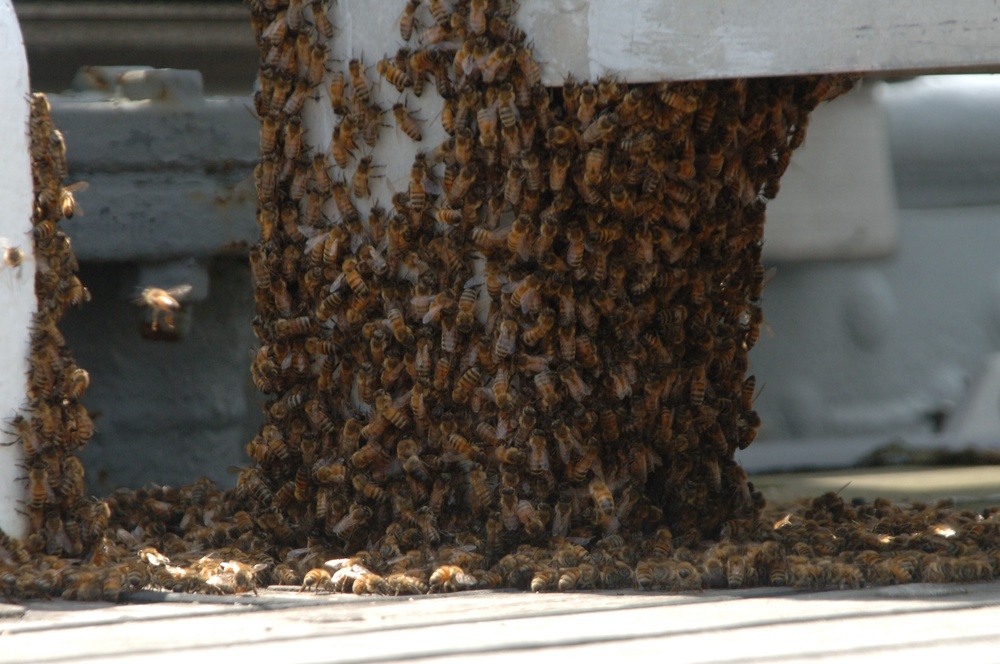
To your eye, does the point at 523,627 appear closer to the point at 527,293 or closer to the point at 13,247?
the point at 527,293

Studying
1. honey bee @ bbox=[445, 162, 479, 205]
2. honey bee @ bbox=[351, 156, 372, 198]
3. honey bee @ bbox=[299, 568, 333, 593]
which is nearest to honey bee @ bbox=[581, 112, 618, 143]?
honey bee @ bbox=[445, 162, 479, 205]

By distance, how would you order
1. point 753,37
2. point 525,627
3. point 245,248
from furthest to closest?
point 245,248 → point 753,37 → point 525,627

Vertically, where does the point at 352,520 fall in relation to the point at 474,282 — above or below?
below

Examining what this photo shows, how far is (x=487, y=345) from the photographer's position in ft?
16.1

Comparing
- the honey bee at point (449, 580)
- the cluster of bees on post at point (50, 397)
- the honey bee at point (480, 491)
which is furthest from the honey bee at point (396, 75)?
the honey bee at point (449, 580)

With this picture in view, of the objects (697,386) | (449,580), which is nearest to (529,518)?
(449,580)

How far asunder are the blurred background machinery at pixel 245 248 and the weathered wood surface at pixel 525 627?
274 cm

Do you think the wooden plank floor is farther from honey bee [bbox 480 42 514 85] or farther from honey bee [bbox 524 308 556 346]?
honey bee [bbox 480 42 514 85]

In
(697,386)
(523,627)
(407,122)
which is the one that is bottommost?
(523,627)

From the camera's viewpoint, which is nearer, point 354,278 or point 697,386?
point 354,278

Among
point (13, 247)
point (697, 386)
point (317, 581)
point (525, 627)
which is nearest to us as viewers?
point (525, 627)

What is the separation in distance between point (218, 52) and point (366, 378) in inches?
401

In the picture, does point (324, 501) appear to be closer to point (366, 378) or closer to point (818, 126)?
point (366, 378)

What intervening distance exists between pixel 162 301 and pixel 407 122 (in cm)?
171
